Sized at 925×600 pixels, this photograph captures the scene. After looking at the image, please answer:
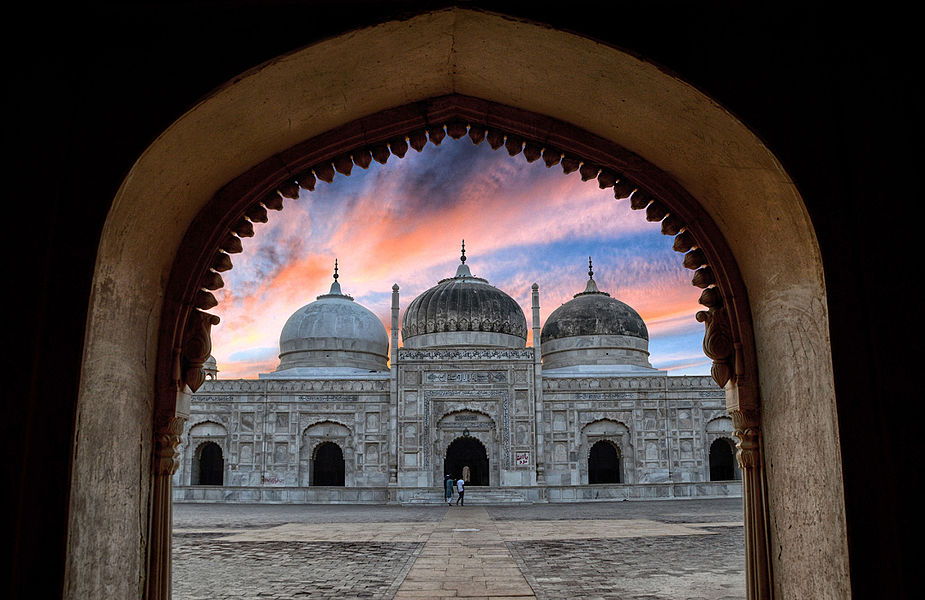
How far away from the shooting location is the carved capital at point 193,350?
12.7 ft

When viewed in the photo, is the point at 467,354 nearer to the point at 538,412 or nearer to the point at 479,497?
the point at 538,412

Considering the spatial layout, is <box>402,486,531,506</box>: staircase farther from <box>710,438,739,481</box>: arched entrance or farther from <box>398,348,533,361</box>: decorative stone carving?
<box>710,438,739,481</box>: arched entrance

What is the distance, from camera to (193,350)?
390 centimetres

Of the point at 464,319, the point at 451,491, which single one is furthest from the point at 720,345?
the point at 464,319

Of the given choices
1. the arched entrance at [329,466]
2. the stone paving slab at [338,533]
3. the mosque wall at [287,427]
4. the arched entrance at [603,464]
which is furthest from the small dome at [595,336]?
the stone paving slab at [338,533]

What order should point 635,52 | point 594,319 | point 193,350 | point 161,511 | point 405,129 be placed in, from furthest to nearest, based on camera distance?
point 594,319 < point 405,129 < point 193,350 < point 161,511 < point 635,52

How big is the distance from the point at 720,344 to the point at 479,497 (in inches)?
847

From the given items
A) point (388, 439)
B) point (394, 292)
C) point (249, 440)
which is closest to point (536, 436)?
point (388, 439)

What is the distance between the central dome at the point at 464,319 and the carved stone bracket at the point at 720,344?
25600 millimetres

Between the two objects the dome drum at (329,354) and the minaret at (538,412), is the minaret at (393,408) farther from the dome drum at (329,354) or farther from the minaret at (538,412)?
the dome drum at (329,354)

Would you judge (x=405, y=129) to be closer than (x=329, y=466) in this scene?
Yes

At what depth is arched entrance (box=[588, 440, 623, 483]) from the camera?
29.8 m

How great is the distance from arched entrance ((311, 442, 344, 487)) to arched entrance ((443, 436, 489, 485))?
432 cm

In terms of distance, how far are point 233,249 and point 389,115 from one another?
3.77 ft
